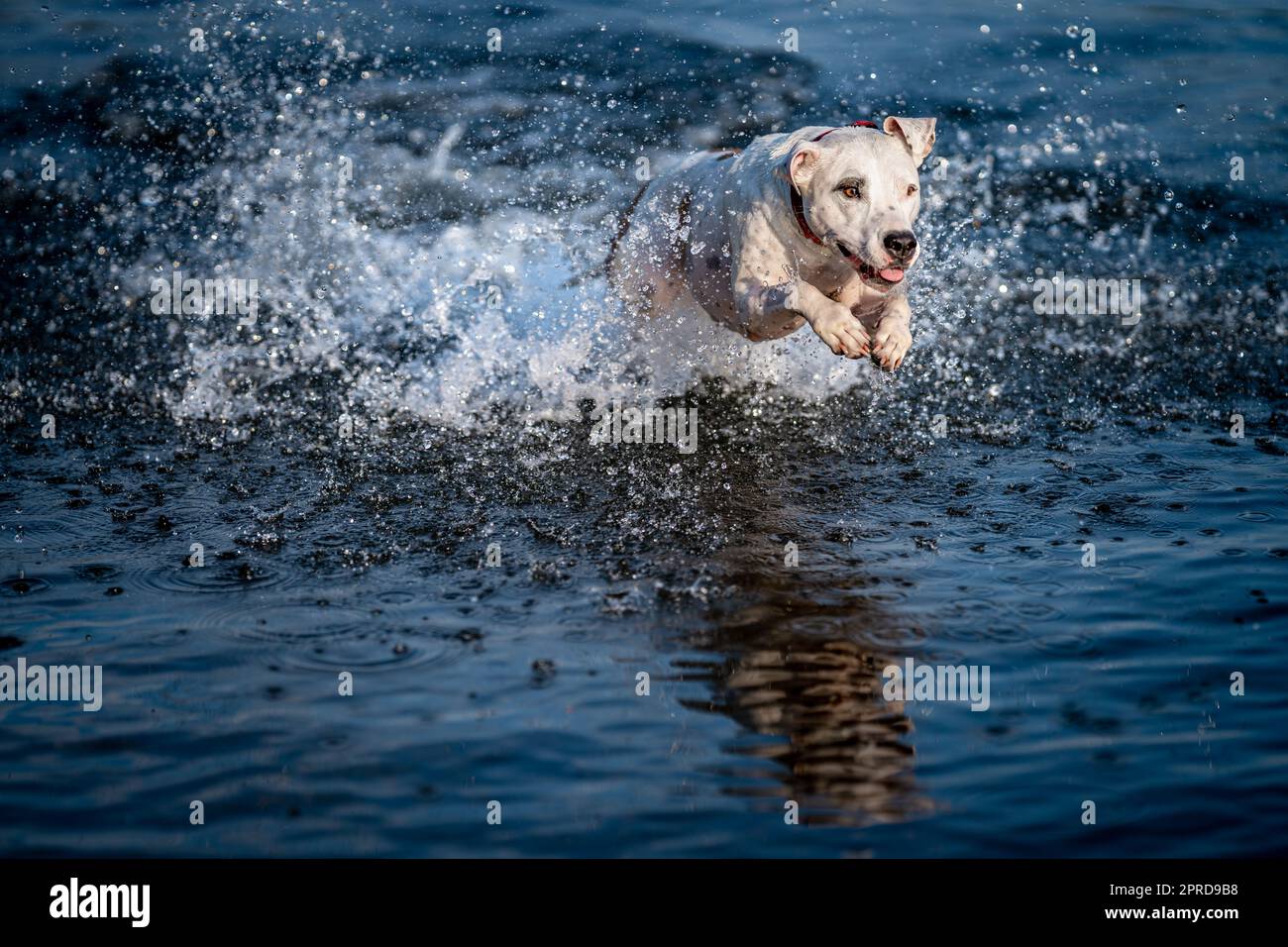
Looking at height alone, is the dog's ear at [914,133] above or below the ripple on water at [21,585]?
above

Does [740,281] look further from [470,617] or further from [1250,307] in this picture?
[1250,307]

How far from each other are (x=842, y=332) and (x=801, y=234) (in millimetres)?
587

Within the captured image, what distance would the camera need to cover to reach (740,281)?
610 cm

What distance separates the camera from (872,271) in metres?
5.56

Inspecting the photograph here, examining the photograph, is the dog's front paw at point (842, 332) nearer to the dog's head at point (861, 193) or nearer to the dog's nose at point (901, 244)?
the dog's head at point (861, 193)

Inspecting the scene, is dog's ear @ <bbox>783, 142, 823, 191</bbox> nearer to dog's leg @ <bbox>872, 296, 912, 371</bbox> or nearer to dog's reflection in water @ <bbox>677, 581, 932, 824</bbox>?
dog's leg @ <bbox>872, 296, 912, 371</bbox>

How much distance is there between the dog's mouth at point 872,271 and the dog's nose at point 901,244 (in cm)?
9

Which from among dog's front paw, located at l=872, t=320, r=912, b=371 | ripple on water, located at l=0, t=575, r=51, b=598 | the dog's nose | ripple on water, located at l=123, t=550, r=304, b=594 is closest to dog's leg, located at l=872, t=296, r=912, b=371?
dog's front paw, located at l=872, t=320, r=912, b=371

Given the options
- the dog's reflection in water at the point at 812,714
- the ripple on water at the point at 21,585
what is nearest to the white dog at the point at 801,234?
the dog's reflection in water at the point at 812,714

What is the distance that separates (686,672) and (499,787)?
0.85 m

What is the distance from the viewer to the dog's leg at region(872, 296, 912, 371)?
222 inches

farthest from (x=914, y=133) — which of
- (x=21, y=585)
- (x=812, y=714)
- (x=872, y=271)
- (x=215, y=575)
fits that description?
(x=21, y=585)

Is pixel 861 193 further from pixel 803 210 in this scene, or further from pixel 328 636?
pixel 328 636

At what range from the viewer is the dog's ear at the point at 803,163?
5.51 m
